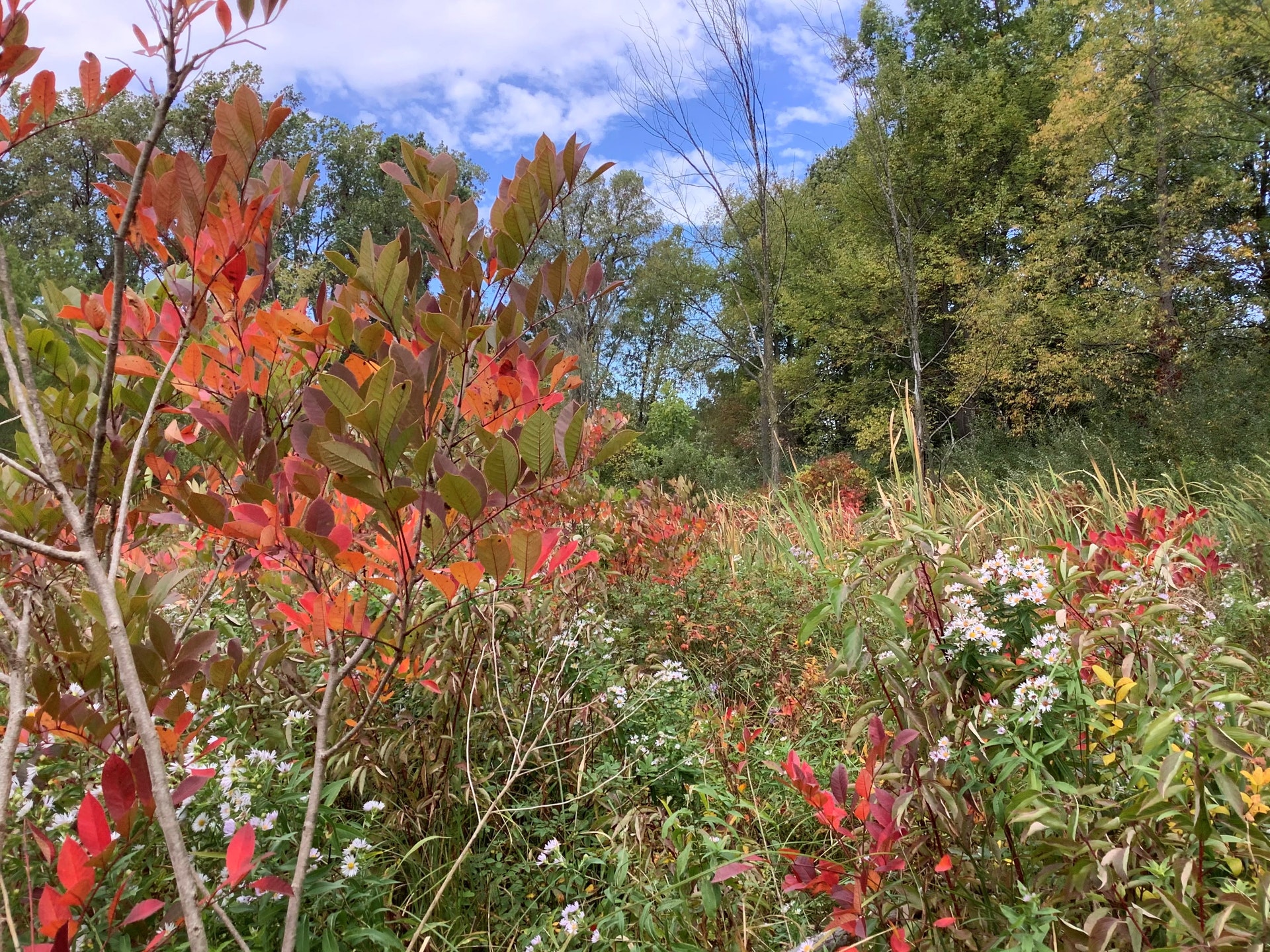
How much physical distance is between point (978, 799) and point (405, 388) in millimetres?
1112

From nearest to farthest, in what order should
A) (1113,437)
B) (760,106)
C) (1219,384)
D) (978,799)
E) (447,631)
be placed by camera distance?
1. (978,799)
2. (447,631)
3. (760,106)
4. (1219,384)
5. (1113,437)

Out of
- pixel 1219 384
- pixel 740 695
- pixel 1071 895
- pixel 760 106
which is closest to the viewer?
pixel 1071 895

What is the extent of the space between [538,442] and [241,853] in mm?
537

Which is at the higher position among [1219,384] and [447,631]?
[1219,384]

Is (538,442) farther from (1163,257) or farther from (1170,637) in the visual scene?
(1163,257)

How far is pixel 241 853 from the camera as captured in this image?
67 centimetres

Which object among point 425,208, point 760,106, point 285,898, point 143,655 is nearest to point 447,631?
point 285,898

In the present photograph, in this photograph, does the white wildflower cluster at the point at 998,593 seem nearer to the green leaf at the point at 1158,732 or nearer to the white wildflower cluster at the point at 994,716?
the white wildflower cluster at the point at 994,716

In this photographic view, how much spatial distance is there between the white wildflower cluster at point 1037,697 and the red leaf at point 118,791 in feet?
3.62

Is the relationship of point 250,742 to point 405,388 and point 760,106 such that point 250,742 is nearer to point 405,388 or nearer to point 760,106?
point 405,388

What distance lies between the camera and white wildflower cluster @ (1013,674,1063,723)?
924 millimetres


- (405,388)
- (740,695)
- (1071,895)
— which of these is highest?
(405,388)

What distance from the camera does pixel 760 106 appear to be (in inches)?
283

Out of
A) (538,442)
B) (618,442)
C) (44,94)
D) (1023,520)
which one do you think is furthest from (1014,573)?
(1023,520)
